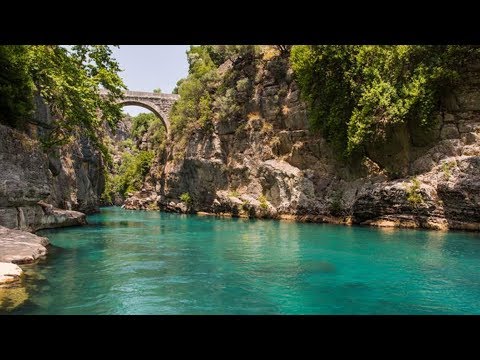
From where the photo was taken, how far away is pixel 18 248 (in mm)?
11930

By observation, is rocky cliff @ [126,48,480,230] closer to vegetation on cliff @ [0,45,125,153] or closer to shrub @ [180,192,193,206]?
shrub @ [180,192,193,206]

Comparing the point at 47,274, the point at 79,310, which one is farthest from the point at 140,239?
the point at 79,310

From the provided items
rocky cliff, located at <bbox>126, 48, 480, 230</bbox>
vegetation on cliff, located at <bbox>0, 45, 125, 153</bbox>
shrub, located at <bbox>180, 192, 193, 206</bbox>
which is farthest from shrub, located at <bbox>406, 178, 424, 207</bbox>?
shrub, located at <bbox>180, 192, 193, 206</bbox>

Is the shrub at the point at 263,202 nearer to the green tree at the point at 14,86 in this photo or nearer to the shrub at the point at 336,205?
the shrub at the point at 336,205

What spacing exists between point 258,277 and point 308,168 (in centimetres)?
2185

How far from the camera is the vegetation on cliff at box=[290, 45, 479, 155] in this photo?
23.7m

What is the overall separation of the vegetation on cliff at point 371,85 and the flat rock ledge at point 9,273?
832 inches

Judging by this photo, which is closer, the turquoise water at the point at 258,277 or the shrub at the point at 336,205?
the turquoise water at the point at 258,277

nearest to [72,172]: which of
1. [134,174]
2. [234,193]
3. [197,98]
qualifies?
[234,193]

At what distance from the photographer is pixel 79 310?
7609 mm

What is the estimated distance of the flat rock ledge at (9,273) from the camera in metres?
9.04

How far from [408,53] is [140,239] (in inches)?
704

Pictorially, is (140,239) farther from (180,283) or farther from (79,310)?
(79,310)

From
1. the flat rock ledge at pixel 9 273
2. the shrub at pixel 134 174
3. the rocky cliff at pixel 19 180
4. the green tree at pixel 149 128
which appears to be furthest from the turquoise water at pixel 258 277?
the green tree at pixel 149 128
